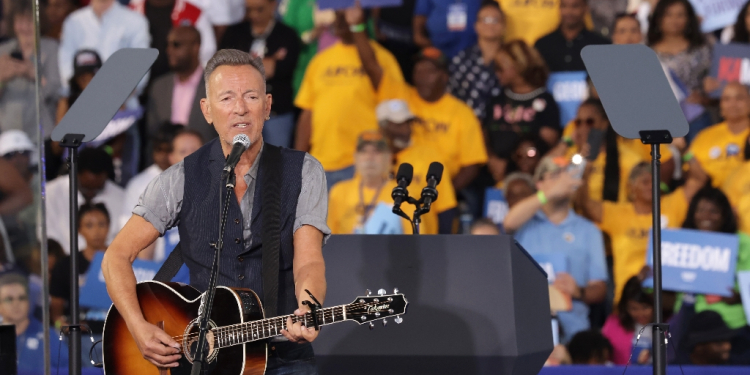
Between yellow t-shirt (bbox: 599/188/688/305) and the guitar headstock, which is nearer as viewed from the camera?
the guitar headstock

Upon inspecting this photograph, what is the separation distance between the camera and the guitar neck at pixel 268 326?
2.75m

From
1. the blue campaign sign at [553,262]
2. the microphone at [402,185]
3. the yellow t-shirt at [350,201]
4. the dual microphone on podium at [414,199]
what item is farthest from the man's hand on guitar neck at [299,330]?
the blue campaign sign at [553,262]

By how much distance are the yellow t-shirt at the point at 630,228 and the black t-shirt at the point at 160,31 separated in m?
3.83

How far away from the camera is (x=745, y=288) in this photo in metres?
6.51

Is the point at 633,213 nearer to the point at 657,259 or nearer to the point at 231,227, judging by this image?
the point at 657,259

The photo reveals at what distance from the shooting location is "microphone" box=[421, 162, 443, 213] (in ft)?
13.7

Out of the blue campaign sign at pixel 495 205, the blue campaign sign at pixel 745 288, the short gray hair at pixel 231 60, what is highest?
the short gray hair at pixel 231 60

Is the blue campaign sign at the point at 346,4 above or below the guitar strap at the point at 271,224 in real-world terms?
above

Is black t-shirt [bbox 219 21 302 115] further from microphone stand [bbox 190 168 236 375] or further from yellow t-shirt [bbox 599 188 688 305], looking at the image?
microphone stand [bbox 190 168 236 375]

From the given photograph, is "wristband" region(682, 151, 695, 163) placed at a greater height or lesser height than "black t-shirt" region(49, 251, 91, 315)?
greater

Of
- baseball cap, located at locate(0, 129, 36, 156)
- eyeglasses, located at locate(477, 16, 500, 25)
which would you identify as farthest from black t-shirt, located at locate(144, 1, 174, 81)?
eyeglasses, located at locate(477, 16, 500, 25)

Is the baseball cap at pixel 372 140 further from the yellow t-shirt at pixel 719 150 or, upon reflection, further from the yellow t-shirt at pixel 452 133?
the yellow t-shirt at pixel 719 150

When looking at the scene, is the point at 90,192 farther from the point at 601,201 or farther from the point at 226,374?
the point at 226,374

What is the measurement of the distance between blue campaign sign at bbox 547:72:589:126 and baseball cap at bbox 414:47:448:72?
85 centimetres
